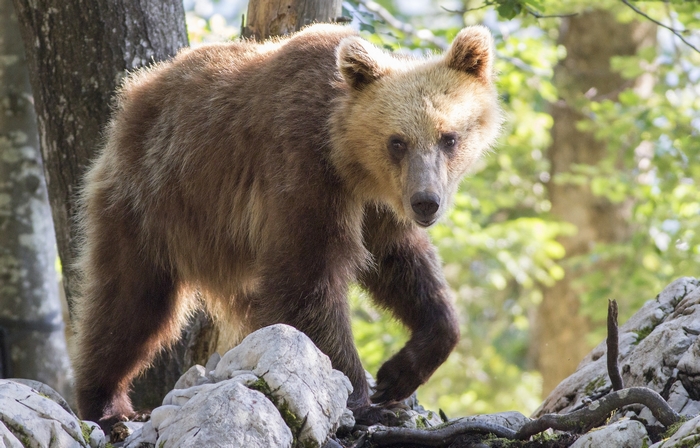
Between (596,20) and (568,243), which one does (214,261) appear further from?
(596,20)

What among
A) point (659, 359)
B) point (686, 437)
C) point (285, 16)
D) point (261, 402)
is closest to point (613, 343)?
point (686, 437)

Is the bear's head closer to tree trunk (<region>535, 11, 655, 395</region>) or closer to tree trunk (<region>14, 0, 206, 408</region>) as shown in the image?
tree trunk (<region>14, 0, 206, 408</region>)

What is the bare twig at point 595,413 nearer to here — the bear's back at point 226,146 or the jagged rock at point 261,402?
the jagged rock at point 261,402

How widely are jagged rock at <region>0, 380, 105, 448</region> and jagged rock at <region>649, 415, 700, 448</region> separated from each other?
229cm

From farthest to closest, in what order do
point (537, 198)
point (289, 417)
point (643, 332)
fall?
point (537, 198), point (643, 332), point (289, 417)

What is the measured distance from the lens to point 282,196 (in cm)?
470

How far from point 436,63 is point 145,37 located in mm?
2114

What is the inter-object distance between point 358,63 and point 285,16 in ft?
4.38

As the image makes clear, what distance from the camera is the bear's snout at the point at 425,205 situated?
14.9ft

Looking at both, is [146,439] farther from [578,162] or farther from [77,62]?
[578,162]

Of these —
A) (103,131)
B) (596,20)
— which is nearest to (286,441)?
(103,131)

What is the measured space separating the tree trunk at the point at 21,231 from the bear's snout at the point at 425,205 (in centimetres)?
405

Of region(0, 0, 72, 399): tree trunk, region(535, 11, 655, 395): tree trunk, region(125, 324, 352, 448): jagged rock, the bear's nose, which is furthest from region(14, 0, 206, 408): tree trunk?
region(535, 11, 655, 395): tree trunk

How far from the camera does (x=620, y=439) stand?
10.9 ft
